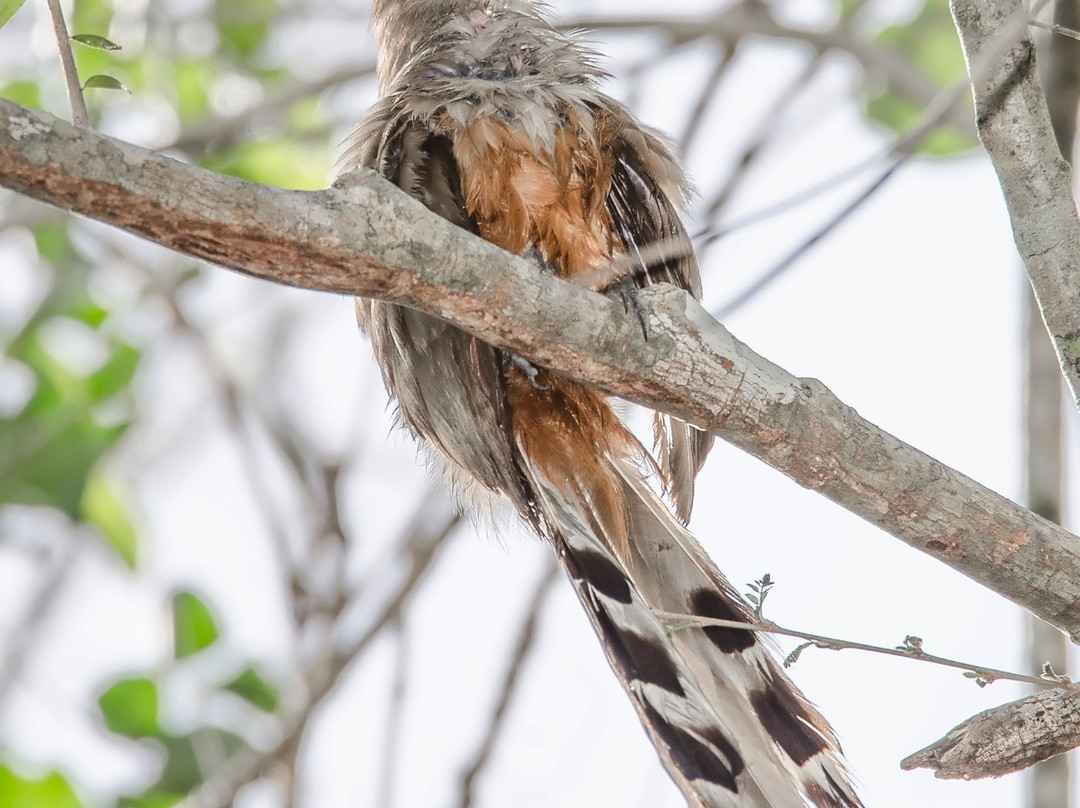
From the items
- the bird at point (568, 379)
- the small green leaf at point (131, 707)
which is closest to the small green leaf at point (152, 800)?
the small green leaf at point (131, 707)

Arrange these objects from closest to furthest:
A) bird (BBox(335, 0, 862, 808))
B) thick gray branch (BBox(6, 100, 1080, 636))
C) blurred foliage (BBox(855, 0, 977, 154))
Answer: thick gray branch (BBox(6, 100, 1080, 636)), bird (BBox(335, 0, 862, 808)), blurred foliage (BBox(855, 0, 977, 154))

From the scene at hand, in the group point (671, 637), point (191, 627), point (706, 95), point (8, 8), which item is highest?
point (706, 95)

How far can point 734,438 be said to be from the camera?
6.75 feet

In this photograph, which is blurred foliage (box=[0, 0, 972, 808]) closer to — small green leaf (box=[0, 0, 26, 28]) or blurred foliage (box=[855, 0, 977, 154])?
blurred foliage (box=[855, 0, 977, 154])

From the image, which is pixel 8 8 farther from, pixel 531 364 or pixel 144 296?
pixel 144 296

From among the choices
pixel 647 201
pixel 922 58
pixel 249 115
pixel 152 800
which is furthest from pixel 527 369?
pixel 922 58

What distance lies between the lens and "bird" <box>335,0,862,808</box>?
2.51 m

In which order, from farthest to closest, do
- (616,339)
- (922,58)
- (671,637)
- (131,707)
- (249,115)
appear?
(922,58), (131,707), (249,115), (671,637), (616,339)

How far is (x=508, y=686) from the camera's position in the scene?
3.65 m

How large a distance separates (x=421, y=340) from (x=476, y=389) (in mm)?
178

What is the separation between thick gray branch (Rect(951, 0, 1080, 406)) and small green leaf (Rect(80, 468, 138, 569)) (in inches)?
129

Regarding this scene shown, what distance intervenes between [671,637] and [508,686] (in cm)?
122

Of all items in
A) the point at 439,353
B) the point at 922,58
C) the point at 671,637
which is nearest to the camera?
the point at 671,637

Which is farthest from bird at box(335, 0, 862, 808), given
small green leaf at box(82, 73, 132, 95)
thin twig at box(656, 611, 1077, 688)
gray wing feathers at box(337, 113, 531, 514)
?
small green leaf at box(82, 73, 132, 95)
